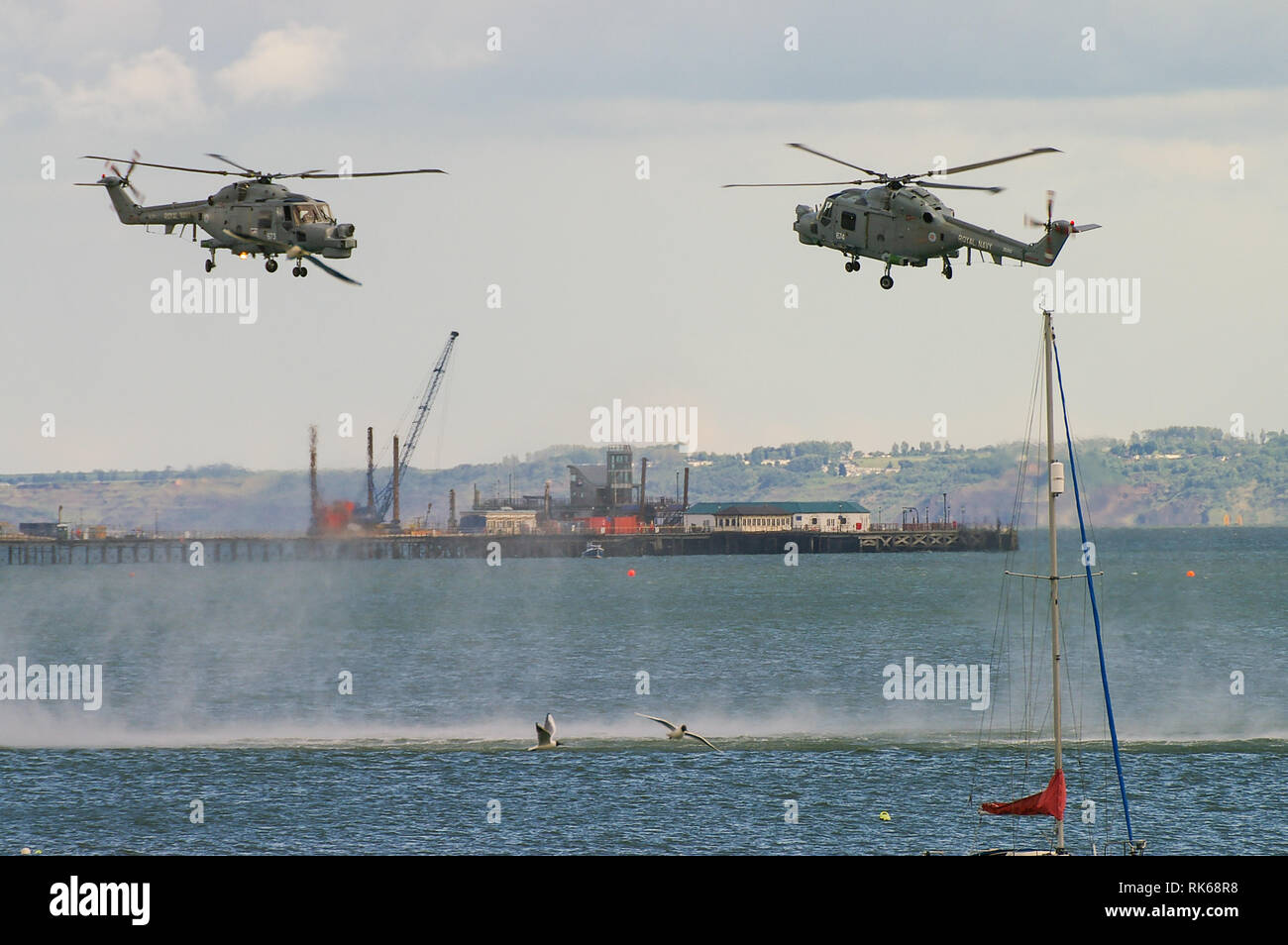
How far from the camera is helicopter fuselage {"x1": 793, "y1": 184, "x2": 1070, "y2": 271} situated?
46.2 metres

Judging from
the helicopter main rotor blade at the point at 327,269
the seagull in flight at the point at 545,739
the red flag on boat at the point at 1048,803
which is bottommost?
the seagull in flight at the point at 545,739

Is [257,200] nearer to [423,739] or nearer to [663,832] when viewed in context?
[663,832]

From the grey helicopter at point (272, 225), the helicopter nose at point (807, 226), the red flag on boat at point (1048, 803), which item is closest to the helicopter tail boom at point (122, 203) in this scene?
the grey helicopter at point (272, 225)

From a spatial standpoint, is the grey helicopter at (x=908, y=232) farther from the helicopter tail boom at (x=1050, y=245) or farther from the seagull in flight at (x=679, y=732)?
the seagull in flight at (x=679, y=732)

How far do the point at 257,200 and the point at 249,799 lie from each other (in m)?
38.7

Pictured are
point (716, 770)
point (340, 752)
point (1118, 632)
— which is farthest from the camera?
point (1118, 632)

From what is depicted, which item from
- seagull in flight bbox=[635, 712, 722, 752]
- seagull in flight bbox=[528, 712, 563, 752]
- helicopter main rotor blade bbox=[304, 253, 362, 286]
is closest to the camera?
helicopter main rotor blade bbox=[304, 253, 362, 286]

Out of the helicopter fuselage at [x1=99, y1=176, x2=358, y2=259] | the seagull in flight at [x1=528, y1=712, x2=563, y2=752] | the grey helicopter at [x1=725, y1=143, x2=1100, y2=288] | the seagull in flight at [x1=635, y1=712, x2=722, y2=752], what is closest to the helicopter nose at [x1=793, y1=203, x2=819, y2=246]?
the grey helicopter at [x1=725, y1=143, x2=1100, y2=288]

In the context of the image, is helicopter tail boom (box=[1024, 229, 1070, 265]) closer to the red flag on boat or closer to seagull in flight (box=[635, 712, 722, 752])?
the red flag on boat

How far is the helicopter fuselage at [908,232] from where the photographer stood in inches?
1821

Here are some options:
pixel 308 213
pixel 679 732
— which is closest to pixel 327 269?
pixel 308 213
